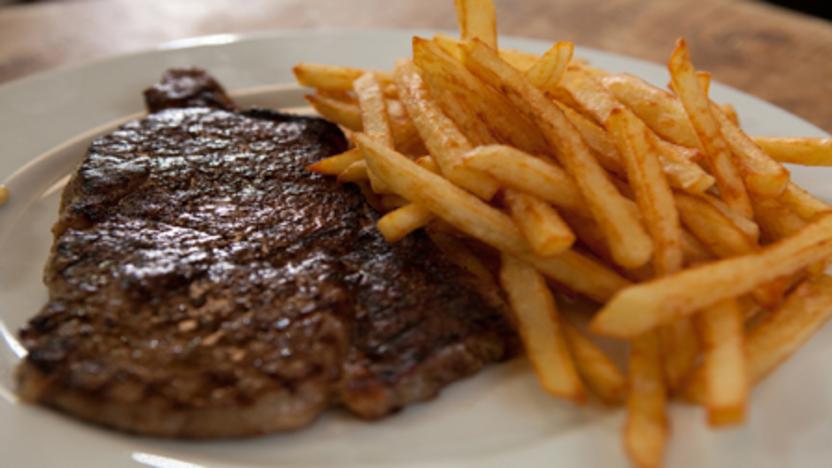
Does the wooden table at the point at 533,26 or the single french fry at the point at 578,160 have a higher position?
the wooden table at the point at 533,26

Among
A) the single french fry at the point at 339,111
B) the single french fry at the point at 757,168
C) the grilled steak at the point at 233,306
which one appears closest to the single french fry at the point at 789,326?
the single french fry at the point at 757,168

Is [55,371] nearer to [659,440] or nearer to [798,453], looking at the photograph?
[659,440]

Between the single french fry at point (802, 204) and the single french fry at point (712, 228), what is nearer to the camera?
the single french fry at point (712, 228)

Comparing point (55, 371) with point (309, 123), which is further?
point (309, 123)

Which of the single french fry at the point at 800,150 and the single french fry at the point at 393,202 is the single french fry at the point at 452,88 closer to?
the single french fry at the point at 393,202

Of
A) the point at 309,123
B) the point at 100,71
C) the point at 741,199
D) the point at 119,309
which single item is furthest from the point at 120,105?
the point at 741,199

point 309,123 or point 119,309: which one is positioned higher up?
point 309,123

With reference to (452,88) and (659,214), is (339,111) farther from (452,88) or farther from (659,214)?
(659,214)

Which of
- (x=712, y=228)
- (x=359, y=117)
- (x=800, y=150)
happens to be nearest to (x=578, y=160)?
(x=712, y=228)
